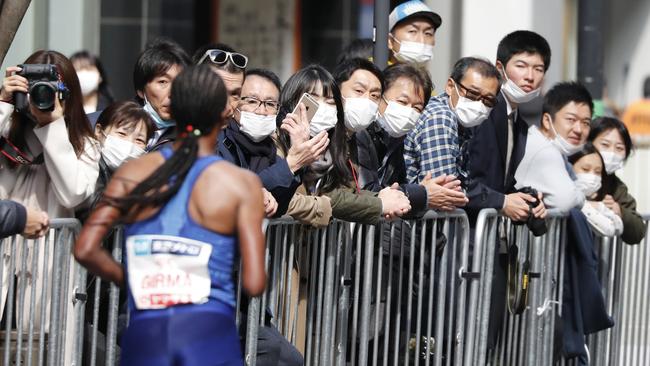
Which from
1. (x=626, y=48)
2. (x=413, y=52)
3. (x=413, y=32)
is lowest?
(x=413, y=52)

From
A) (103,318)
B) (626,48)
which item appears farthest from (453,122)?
(626,48)

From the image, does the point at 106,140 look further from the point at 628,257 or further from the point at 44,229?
the point at 628,257

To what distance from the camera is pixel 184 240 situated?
194 inches

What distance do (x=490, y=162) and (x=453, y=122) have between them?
0.44m

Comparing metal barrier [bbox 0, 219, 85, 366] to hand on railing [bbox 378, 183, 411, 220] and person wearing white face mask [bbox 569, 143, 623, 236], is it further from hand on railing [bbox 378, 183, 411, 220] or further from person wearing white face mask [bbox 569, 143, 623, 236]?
person wearing white face mask [bbox 569, 143, 623, 236]

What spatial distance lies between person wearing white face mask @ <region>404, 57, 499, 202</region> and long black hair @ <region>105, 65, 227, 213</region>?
240 centimetres

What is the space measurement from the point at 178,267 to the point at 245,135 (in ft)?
5.57

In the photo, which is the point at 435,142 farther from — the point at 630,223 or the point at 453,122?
the point at 630,223

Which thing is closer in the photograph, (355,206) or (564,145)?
(355,206)

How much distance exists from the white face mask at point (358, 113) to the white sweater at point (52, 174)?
144cm

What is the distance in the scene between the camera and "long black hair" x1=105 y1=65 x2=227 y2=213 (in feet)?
16.1

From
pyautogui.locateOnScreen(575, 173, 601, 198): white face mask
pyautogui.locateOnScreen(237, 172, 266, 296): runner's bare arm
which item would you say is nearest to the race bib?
pyautogui.locateOnScreen(237, 172, 266, 296): runner's bare arm

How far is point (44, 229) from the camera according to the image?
18.6 feet

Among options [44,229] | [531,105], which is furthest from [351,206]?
[531,105]
